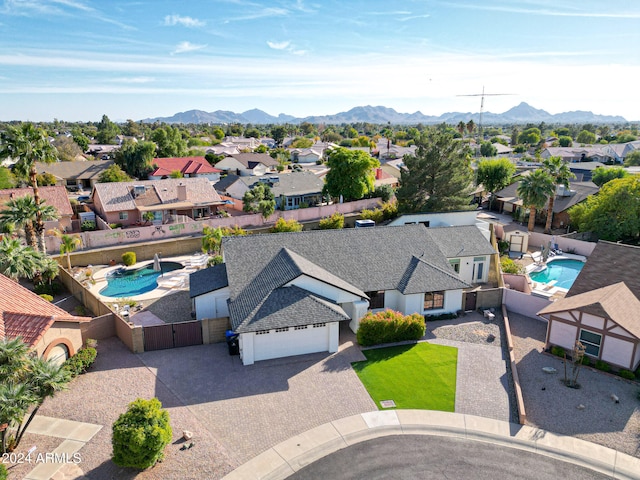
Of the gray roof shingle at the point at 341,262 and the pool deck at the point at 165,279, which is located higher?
the gray roof shingle at the point at 341,262

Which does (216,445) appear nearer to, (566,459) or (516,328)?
(566,459)

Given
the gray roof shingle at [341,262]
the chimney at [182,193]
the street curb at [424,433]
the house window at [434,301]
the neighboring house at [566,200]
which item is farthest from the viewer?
the neighboring house at [566,200]

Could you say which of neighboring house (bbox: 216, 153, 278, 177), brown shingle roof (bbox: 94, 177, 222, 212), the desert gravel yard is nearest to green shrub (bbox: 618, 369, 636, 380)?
the desert gravel yard

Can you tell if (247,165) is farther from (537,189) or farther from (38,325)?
(38,325)

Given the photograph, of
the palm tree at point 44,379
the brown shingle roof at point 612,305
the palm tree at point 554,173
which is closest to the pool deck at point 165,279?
the palm tree at point 44,379

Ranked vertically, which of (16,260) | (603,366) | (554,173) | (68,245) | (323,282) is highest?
(554,173)

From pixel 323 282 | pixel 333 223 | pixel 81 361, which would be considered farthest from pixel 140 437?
pixel 333 223

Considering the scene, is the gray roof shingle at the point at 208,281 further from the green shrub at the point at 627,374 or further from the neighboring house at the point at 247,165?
the neighboring house at the point at 247,165
